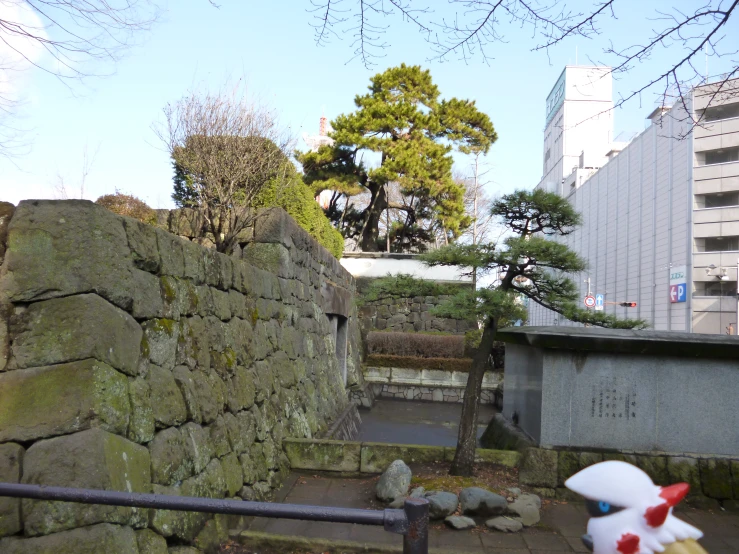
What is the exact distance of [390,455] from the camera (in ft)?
19.2

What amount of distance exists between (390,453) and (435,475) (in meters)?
0.50

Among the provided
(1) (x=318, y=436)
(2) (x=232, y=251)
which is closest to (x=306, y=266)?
(2) (x=232, y=251)

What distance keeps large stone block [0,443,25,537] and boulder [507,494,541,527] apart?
354 centimetres

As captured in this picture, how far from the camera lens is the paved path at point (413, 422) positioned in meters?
9.35

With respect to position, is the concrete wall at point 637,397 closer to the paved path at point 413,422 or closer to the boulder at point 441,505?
the boulder at point 441,505

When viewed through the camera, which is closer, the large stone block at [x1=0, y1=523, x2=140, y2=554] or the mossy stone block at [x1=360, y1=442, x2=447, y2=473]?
the large stone block at [x1=0, y1=523, x2=140, y2=554]

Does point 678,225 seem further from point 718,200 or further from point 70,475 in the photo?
point 70,475

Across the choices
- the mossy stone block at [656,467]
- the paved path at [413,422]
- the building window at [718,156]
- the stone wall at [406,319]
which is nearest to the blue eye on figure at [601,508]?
the mossy stone block at [656,467]

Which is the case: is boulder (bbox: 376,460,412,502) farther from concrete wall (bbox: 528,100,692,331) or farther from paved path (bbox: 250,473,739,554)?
concrete wall (bbox: 528,100,692,331)

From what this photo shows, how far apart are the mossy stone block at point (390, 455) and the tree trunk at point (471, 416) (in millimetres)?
408

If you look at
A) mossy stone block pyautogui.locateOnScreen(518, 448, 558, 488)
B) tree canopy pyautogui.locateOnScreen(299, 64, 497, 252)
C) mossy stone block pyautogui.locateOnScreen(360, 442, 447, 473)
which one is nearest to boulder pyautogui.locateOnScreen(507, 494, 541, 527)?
mossy stone block pyautogui.locateOnScreen(518, 448, 558, 488)

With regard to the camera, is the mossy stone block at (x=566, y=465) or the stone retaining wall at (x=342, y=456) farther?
the stone retaining wall at (x=342, y=456)

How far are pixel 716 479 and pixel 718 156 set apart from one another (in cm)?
2598

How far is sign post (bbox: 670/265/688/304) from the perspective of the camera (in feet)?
86.5
